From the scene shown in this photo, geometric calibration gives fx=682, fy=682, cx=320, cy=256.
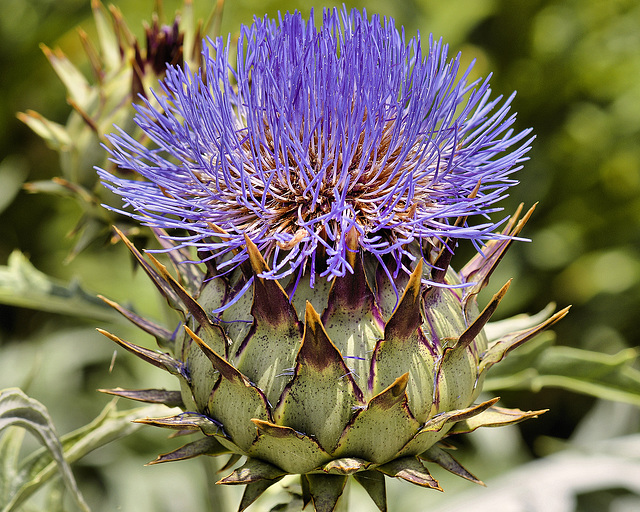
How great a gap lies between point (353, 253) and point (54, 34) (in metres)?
2.16

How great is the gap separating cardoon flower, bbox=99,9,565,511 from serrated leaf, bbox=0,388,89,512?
149mm

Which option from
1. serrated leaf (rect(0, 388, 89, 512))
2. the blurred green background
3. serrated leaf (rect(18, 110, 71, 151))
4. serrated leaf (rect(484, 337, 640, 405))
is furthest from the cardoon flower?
the blurred green background

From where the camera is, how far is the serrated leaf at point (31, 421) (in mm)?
790

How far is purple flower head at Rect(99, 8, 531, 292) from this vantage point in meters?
0.74

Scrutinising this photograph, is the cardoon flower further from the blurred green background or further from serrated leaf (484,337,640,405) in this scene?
the blurred green background

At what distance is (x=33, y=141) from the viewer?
8.29ft

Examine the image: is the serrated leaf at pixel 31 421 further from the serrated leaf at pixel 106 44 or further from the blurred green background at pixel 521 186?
the blurred green background at pixel 521 186

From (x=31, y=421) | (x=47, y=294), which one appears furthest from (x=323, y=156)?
(x=47, y=294)

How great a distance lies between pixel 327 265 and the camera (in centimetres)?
75

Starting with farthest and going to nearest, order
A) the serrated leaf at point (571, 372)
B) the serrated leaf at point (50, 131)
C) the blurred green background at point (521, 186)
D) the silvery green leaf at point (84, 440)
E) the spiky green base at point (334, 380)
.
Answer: the blurred green background at point (521, 186)
the serrated leaf at point (50, 131)
the serrated leaf at point (571, 372)
the silvery green leaf at point (84, 440)
the spiky green base at point (334, 380)

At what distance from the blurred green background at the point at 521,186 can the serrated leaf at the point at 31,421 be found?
979 mm

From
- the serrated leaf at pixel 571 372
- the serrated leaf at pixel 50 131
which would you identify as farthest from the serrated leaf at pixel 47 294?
the serrated leaf at pixel 571 372

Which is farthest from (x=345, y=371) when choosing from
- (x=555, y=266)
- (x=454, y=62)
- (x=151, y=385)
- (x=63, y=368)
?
(x=555, y=266)

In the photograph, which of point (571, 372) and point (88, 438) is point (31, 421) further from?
point (571, 372)
